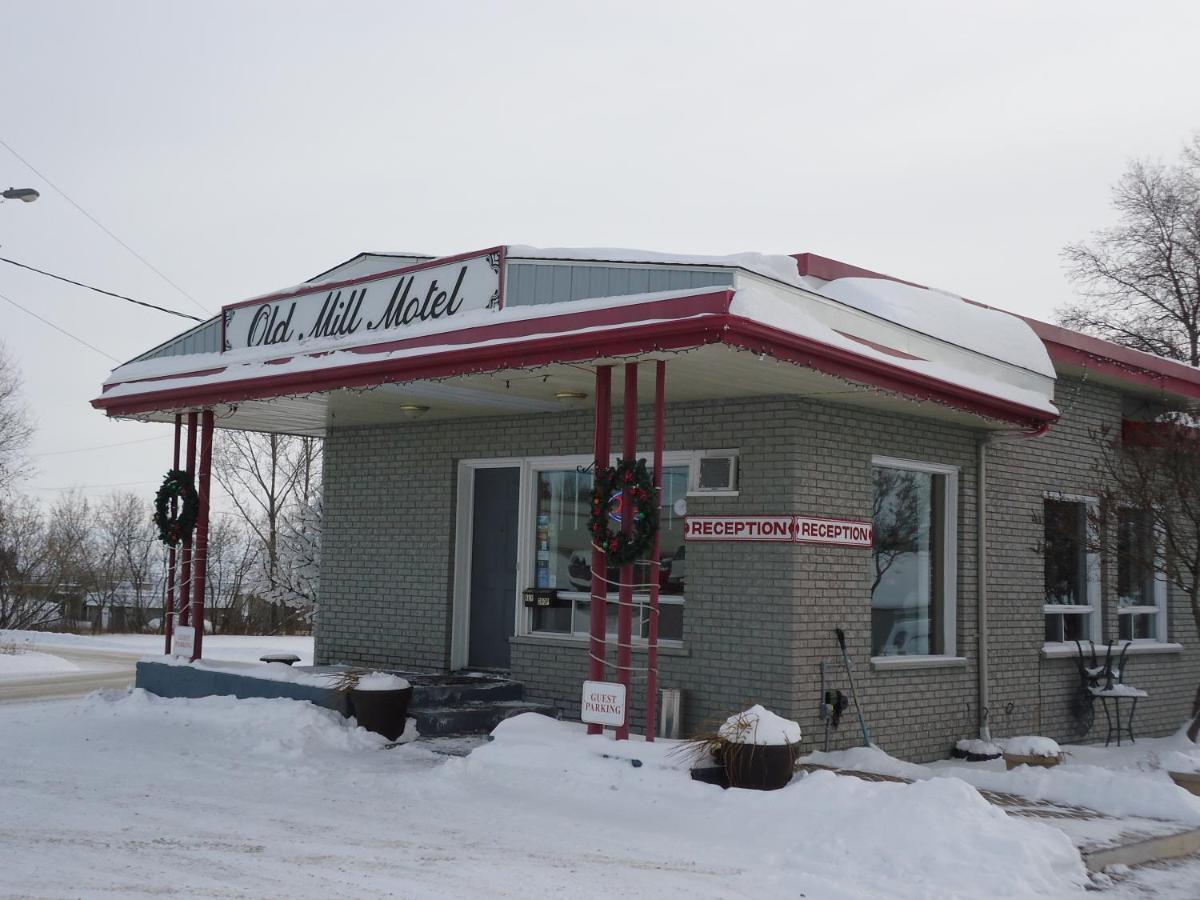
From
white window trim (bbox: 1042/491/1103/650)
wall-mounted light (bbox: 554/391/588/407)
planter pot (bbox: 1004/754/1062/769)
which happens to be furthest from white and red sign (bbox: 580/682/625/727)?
white window trim (bbox: 1042/491/1103/650)

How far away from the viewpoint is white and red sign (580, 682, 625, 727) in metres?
8.73

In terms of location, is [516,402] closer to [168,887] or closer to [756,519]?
[756,519]

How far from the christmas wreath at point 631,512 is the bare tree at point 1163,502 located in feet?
16.9

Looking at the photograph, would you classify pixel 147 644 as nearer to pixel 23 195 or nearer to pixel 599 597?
pixel 23 195

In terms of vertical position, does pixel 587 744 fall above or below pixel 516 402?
below

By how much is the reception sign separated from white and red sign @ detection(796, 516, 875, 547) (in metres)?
3.07

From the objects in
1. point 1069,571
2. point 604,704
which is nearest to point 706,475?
point 604,704

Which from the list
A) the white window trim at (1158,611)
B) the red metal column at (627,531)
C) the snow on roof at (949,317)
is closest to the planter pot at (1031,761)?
the snow on roof at (949,317)

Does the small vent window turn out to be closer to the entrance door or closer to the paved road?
the entrance door

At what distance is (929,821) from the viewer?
23.2ft

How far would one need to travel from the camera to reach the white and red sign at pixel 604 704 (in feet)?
28.7

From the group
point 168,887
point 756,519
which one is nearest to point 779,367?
point 756,519

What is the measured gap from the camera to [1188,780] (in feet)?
32.5

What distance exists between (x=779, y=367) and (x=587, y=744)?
3.07m
